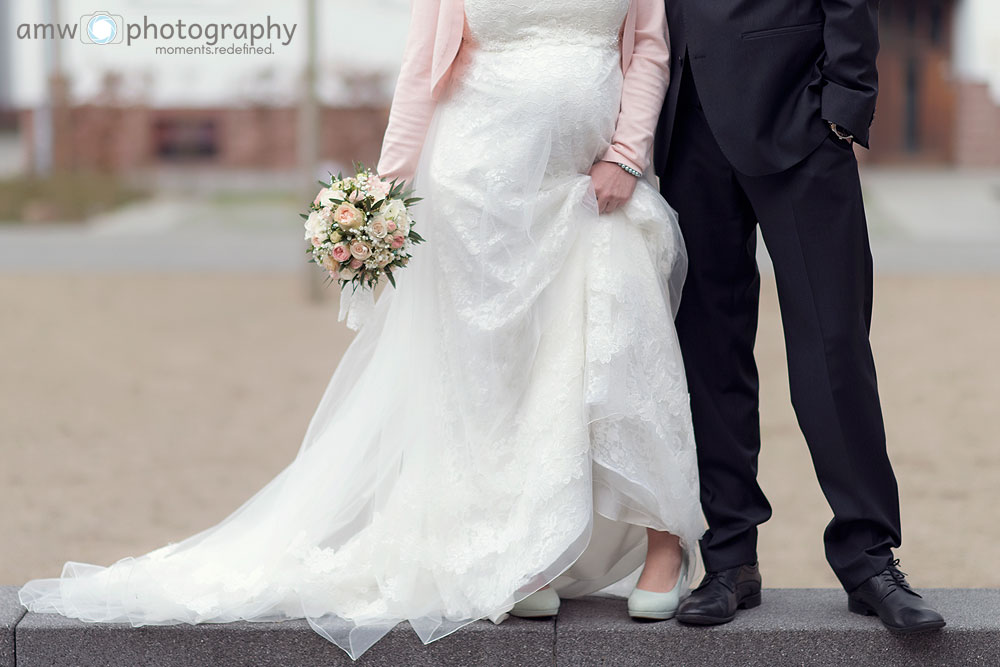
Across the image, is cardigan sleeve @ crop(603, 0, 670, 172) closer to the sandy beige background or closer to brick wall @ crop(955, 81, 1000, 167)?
the sandy beige background

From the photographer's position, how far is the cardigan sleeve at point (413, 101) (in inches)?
120

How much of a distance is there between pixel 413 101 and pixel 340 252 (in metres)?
0.45

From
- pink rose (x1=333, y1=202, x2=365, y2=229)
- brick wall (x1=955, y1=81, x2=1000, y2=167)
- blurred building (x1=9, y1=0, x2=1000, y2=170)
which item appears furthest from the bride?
brick wall (x1=955, y1=81, x2=1000, y2=167)

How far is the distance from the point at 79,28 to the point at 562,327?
3907mm

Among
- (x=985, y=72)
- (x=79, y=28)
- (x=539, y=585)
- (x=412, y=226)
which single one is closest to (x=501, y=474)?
(x=539, y=585)

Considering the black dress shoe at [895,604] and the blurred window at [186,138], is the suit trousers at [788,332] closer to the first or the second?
the black dress shoe at [895,604]

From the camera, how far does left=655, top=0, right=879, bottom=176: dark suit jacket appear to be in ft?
9.21

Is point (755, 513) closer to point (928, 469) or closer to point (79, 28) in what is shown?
point (928, 469)

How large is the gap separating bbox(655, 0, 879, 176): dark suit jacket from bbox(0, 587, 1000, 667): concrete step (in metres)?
1.06

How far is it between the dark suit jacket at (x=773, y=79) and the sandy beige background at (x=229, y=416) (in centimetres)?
206

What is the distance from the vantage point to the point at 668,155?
10.1 ft

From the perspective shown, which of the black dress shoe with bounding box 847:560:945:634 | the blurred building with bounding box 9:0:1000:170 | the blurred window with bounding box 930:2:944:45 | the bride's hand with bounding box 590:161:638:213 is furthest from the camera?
the blurred window with bounding box 930:2:944:45

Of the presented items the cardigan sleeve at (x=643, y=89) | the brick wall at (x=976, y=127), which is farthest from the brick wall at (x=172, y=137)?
the cardigan sleeve at (x=643, y=89)

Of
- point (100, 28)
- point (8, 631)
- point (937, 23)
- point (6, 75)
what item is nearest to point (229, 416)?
point (100, 28)
